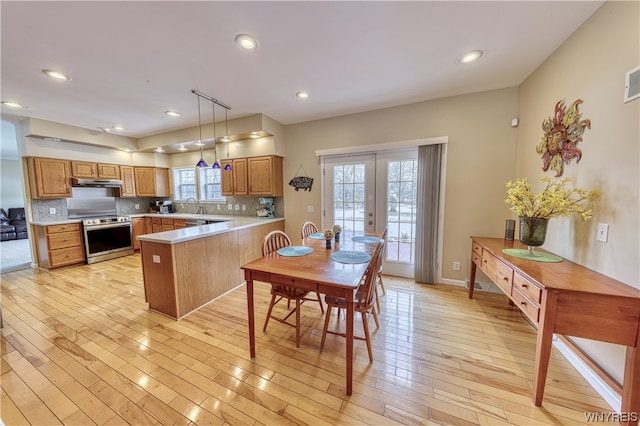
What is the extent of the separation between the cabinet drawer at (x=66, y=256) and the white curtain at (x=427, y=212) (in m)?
6.12

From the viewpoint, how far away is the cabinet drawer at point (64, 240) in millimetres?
3847

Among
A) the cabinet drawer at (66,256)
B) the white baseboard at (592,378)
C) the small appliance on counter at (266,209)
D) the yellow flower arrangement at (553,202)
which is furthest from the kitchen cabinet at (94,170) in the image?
the white baseboard at (592,378)

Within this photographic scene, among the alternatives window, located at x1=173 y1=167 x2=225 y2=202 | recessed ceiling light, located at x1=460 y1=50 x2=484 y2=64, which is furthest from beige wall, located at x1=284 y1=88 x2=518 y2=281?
window, located at x1=173 y1=167 x2=225 y2=202

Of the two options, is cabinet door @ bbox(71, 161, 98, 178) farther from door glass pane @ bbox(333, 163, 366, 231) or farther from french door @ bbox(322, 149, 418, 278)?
door glass pane @ bbox(333, 163, 366, 231)

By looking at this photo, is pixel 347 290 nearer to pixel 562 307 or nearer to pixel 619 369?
pixel 562 307

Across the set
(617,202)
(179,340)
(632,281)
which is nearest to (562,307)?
(632,281)

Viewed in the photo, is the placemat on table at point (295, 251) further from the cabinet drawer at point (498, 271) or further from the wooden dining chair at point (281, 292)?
the cabinet drawer at point (498, 271)

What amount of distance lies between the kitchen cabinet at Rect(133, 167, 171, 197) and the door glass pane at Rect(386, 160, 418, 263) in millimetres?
5499

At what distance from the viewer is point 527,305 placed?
5.12 feet

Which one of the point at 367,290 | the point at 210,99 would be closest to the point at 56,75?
the point at 210,99

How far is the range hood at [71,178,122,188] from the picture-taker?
13.9ft

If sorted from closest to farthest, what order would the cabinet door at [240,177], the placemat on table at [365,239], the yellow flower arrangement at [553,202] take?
the yellow flower arrangement at [553,202] < the placemat on table at [365,239] < the cabinet door at [240,177]

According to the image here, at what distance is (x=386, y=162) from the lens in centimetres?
343

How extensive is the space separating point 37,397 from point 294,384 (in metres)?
1.77
